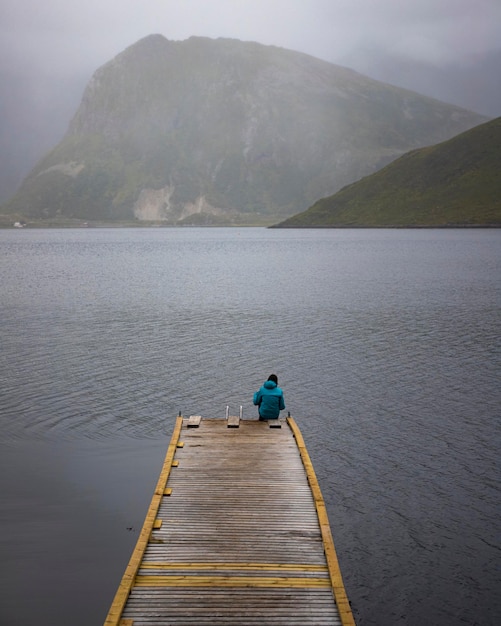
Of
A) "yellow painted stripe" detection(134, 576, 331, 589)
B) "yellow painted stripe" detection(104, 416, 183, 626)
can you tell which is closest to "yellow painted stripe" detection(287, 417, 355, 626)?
"yellow painted stripe" detection(134, 576, 331, 589)

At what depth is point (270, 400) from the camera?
27422 mm

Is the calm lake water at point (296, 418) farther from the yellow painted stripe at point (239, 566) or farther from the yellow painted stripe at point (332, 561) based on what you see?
the yellow painted stripe at point (239, 566)

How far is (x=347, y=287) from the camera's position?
3487 inches

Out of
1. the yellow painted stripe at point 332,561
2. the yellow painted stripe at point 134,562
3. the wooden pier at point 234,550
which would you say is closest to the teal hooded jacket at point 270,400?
the wooden pier at point 234,550

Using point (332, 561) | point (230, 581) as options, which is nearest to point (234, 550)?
point (230, 581)

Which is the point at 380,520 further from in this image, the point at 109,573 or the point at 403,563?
the point at 109,573

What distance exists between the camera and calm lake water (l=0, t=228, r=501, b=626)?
59.4 ft

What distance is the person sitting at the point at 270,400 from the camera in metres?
27.2

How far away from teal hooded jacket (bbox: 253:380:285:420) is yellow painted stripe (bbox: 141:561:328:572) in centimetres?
1174

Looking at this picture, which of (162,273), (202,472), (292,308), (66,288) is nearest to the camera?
(202,472)

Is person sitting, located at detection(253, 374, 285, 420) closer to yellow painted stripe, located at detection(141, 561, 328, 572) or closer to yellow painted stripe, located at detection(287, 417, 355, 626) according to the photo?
yellow painted stripe, located at detection(287, 417, 355, 626)

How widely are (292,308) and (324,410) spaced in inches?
1422

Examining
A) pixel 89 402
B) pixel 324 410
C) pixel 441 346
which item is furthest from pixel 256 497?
pixel 441 346

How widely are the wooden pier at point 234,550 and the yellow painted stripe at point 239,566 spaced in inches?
0.9
